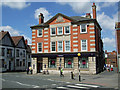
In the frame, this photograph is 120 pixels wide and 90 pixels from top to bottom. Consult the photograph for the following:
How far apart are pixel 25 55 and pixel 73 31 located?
27.0 metres

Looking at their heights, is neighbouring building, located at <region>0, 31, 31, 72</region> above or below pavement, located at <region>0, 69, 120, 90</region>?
above

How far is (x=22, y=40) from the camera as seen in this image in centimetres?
5150

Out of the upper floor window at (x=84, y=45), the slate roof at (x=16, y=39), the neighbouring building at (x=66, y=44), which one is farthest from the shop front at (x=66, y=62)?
the slate roof at (x=16, y=39)

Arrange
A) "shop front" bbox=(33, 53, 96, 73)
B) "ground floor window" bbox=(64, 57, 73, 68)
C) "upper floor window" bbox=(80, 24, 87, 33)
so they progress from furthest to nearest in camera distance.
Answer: "ground floor window" bbox=(64, 57, 73, 68), "upper floor window" bbox=(80, 24, 87, 33), "shop front" bbox=(33, 53, 96, 73)

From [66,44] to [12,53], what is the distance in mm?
21777

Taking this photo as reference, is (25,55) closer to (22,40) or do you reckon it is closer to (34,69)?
(22,40)

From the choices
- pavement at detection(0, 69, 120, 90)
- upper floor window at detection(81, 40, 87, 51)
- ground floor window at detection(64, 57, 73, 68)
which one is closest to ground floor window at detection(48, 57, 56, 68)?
ground floor window at detection(64, 57, 73, 68)

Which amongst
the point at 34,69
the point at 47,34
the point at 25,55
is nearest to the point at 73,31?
the point at 47,34

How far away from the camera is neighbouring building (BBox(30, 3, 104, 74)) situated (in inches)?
1179

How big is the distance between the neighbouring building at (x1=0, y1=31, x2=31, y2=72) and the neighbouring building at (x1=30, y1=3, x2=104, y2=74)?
517 inches

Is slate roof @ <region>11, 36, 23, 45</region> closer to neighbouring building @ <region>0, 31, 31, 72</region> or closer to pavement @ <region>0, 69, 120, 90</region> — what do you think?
neighbouring building @ <region>0, 31, 31, 72</region>

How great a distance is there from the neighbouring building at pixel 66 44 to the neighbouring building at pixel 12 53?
1314 cm

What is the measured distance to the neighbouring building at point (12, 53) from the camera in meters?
43.2

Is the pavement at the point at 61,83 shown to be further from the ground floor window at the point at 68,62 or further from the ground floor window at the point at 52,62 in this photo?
the ground floor window at the point at 52,62
